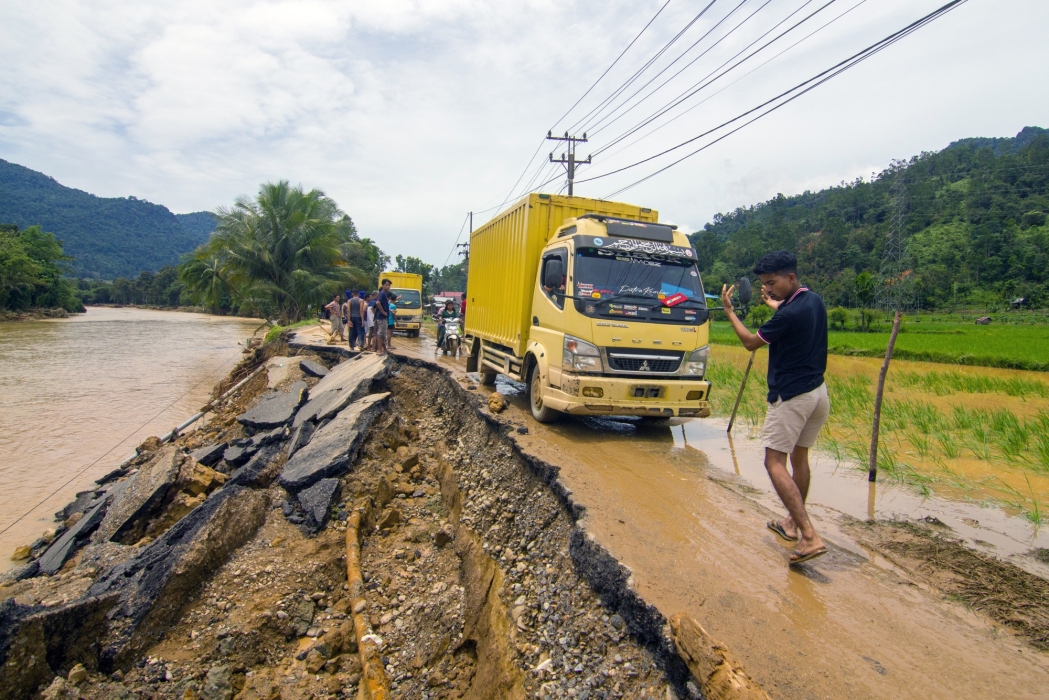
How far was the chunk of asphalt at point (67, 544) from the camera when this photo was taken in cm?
618

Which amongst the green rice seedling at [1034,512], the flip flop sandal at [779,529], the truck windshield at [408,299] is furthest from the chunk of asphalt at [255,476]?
the truck windshield at [408,299]

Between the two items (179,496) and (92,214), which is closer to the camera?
(179,496)

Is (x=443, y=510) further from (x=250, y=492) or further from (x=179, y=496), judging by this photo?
(x=179, y=496)

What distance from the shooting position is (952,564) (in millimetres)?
3721

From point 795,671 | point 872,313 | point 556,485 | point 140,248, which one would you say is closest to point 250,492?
point 556,485

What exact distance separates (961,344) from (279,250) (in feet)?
104

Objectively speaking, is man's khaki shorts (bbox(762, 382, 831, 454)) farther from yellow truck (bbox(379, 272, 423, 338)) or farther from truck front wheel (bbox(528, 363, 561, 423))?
yellow truck (bbox(379, 272, 423, 338))

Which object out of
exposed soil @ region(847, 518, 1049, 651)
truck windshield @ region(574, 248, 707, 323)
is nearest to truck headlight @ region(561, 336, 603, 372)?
truck windshield @ region(574, 248, 707, 323)

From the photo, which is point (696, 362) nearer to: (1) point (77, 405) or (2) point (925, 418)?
(2) point (925, 418)

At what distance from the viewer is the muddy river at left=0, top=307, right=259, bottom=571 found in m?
9.41

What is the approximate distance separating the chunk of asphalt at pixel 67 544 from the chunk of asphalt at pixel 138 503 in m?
0.24

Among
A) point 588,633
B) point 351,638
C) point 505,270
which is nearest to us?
point 588,633

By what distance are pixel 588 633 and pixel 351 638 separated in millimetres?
2107

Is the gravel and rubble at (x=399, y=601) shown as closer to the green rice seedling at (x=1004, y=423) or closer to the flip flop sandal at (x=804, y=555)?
the flip flop sandal at (x=804, y=555)
